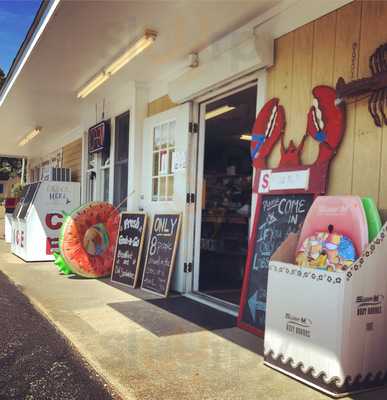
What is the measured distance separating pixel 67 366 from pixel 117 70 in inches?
141

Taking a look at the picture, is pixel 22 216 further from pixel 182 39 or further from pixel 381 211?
pixel 381 211

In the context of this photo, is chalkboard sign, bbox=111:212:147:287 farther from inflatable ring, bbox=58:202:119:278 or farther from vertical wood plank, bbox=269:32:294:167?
vertical wood plank, bbox=269:32:294:167

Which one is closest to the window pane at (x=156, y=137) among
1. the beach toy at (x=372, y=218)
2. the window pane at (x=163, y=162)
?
the window pane at (x=163, y=162)

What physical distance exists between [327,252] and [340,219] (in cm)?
22

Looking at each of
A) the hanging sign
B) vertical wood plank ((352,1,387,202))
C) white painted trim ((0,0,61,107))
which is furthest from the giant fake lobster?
the hanging sign

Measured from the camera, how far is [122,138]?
6.83 m

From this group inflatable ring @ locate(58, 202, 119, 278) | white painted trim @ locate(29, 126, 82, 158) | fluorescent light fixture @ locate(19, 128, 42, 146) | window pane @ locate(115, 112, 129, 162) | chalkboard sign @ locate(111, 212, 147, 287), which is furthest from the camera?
fluorescent light fixture @ locate(19, 128, 42, 146)

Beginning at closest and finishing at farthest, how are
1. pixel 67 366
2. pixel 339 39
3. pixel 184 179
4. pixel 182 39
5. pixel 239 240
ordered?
pixel 67 366, pixel 339 39, pixel 182 39, pixel 184 179, pixel 239 240

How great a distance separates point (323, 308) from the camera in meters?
2.35

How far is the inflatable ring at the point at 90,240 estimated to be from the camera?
5793 millimetres

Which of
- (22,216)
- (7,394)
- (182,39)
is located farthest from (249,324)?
(22,216)

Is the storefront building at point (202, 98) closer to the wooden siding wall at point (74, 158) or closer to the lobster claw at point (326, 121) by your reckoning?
the lobster claw at point (326, 121)

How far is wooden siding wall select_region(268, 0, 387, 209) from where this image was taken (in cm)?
276

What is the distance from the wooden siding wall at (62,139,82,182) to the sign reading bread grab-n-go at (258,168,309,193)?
20.1ft
